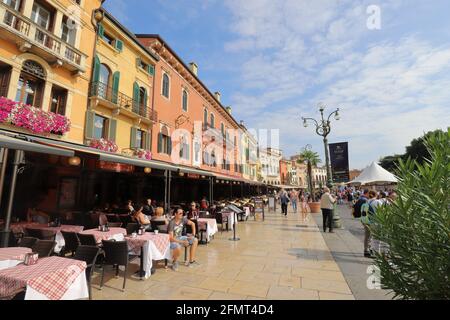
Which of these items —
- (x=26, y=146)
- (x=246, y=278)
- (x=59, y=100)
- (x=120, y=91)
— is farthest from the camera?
(x=120, y=91)

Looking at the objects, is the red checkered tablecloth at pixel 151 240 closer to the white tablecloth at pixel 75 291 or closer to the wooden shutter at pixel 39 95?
the white tablecloth at pixel 75 291

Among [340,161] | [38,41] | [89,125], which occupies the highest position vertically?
[38,41]

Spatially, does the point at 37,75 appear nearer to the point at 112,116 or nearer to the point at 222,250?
the point at 112,116

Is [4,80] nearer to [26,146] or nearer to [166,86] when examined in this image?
[26,146]

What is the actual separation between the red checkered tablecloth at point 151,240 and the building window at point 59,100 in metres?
7.97

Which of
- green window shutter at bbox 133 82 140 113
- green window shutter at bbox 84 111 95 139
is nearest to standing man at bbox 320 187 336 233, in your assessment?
green window shutter at bbox 84 111 95 139

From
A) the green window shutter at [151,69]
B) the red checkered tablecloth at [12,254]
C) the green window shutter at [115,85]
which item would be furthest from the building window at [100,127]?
the red checkered tablecloth at [12,254]

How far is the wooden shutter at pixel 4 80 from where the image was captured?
7887 mm

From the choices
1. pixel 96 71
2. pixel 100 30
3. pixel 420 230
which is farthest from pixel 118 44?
pixel 420 230

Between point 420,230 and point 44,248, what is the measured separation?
16.9 feet

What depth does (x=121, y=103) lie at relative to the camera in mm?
12492

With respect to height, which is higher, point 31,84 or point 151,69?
point 151,69
